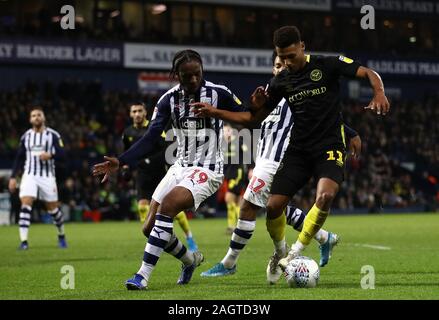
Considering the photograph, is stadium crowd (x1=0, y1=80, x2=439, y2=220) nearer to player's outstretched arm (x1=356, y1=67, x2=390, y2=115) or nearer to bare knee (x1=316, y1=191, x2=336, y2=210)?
bare knee (x1=316, y1=191, x2=336, y2=210)

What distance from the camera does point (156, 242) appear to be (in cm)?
812

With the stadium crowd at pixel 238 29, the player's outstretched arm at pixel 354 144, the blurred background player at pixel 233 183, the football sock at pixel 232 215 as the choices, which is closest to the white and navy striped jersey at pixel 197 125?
the player's outstretched arm at pixel 354 144

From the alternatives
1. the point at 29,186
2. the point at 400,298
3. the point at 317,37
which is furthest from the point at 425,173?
the point at 400,298

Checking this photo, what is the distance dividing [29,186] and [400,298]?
1031 cm

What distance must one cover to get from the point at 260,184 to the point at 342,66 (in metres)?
1.86

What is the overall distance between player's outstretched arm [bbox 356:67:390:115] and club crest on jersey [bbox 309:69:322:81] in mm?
409

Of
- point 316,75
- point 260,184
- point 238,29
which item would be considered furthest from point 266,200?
point 238,29

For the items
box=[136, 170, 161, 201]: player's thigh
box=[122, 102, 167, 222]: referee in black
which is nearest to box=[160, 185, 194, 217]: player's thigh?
box=[122, 102, 167, 222]: referee in black

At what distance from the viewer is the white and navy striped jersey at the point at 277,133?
10008 millimetres

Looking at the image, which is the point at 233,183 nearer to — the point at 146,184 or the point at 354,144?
the point at 146,184

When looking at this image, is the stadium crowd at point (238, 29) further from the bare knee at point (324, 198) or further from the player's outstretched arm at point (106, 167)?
the bare knee at point (324, 198)

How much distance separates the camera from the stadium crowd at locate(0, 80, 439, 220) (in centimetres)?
2906

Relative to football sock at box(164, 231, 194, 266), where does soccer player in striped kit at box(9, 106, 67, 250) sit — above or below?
above
